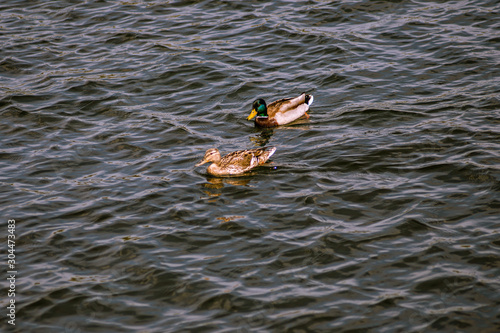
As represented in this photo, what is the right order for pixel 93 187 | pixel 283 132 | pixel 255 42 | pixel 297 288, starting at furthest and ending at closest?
pixel 255 42 → pixel 283 132 → pixel 93 187 → pixel 297 288

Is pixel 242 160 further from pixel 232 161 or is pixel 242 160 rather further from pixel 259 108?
pixel 259 108

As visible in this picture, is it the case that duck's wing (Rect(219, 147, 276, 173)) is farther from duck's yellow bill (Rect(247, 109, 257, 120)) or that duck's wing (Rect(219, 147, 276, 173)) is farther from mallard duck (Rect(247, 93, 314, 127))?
duck's yellow bill (Rect(247, 109, 257, 120))

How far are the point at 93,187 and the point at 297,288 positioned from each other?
4711mm

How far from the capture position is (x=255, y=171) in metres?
11.7

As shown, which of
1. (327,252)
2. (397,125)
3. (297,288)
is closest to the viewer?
(297,288)

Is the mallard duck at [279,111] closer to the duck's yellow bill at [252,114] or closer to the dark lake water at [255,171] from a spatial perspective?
the duck's yellow bill at [252,114]

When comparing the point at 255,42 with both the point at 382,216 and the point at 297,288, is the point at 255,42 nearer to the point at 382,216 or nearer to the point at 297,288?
the point at 382,216

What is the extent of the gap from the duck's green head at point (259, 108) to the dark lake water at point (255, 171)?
37 centimetres

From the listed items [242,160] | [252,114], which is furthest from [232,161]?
[252,114]

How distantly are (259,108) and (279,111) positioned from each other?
0.44m

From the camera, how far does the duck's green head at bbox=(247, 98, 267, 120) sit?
44.7 feet

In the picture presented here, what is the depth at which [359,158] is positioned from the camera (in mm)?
11648

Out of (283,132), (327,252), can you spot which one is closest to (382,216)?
(327,252)

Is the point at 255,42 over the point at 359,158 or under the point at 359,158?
over
